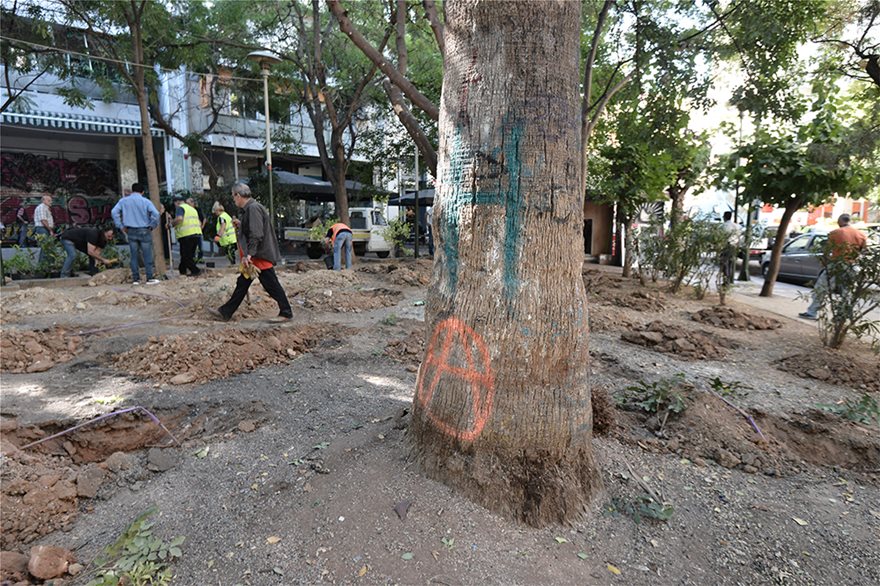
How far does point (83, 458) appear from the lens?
3453 mm

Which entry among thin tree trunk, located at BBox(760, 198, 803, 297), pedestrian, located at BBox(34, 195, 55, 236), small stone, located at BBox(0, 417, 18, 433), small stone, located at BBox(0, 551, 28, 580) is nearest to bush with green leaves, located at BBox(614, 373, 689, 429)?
small stone, located at BBox(0, 551, 28, 580)

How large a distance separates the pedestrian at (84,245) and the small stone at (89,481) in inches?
376

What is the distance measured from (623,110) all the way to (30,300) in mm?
9361

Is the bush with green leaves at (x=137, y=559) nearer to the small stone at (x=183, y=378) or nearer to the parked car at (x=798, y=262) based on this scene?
the small stone at (x=183, y=378)

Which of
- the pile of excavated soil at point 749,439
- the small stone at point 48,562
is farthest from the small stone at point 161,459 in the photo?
the pile of excavated soil at point 749,439

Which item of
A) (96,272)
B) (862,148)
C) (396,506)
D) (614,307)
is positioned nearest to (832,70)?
(862,148)

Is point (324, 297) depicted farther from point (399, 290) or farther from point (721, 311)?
point (721, 311)

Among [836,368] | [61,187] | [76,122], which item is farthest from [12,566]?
[61,187]

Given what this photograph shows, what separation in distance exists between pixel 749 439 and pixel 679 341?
2.64m

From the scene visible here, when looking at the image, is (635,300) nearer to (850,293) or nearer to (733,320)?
(733,320)

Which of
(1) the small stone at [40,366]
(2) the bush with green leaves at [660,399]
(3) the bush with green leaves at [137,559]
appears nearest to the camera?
(3) the bush with green leaves at [137,559]

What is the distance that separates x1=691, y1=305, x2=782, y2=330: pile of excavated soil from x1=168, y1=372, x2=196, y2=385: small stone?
22.1 ft

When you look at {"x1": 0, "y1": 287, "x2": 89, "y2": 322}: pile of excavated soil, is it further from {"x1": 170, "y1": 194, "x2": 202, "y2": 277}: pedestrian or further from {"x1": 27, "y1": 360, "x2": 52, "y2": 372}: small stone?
{"x1": 170, "y1": 194, "x2": 202, "y2": 277}: pedestrian

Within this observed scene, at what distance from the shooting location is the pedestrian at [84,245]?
10.6 metres
